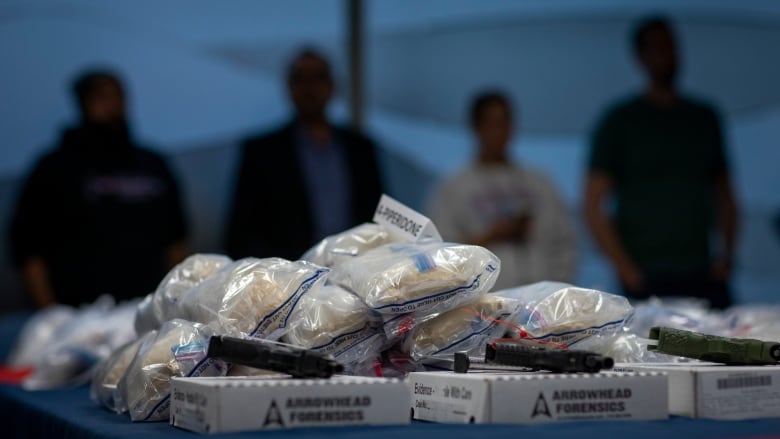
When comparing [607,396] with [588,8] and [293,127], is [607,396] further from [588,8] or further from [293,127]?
[588,8]

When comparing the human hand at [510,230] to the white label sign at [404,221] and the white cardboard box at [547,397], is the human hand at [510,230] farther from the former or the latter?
the white cardboard box at [547,397]

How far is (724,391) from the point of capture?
4.55 ft

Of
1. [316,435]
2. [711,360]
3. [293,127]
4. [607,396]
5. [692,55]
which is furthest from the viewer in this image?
[692,55]

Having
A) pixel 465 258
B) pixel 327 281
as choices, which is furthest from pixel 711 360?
pixel 327 281

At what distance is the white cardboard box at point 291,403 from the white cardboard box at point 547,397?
0.23 ft

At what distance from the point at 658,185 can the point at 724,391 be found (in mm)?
2765

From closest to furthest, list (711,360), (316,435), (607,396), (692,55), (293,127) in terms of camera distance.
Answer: (316,435), (607,396), (711,360), (293,127), (692,55)

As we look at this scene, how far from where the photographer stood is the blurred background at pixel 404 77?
505 centimetres

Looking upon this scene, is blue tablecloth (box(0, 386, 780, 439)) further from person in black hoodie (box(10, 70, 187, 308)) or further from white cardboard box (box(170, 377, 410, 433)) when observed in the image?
person in black hoodie (box(10, 70, 187, 308))

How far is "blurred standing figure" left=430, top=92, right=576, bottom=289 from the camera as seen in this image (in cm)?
391

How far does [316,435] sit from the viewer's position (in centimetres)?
122

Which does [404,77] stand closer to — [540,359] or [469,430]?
[540,359]

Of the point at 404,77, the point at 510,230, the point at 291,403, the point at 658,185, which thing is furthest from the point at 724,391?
the point at 404,77

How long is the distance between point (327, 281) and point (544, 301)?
1.09ft
